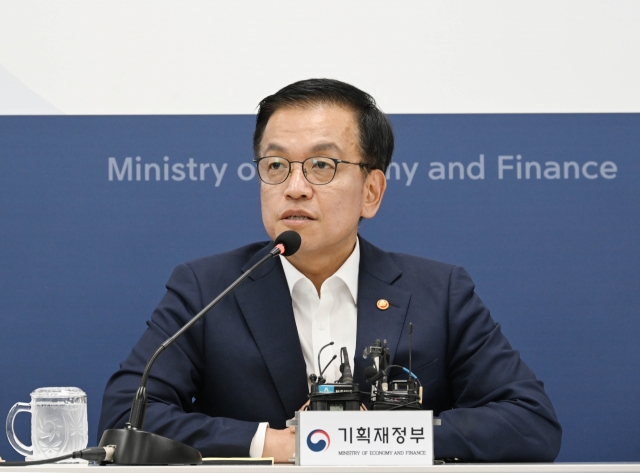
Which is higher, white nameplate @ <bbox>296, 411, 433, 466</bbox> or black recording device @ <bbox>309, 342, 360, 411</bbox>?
black recording device @ <bbox>309, 342, 360, 411</bbox>

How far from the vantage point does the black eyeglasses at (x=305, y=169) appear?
246 centimetres

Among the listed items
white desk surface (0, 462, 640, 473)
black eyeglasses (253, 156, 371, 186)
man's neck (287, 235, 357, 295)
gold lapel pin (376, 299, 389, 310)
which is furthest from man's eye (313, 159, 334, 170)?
white desk surface (0, 462, 640, 473)

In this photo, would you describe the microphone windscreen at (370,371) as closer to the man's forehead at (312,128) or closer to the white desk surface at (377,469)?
the white desk surface at (377,469)

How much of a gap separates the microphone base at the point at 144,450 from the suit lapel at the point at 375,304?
0.94 m

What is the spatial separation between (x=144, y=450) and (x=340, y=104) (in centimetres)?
140

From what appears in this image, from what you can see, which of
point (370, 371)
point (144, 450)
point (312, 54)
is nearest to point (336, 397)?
point (370, 371)

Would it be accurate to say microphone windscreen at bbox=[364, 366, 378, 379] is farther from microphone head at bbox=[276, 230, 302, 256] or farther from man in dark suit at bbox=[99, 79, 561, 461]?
man in dark suit at bbox=[99, 79, 561, 461]

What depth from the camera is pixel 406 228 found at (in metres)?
3.09

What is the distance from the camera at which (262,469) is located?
1.37m

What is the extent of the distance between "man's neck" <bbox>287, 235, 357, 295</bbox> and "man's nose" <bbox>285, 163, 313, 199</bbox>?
23cm

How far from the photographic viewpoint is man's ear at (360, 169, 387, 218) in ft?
8.85

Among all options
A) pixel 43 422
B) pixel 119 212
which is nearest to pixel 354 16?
pixel 119 212

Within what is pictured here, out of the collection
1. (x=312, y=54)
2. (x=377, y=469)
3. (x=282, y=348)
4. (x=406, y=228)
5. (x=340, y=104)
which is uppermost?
(x=312, y=54)

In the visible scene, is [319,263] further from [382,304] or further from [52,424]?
[52,424]
